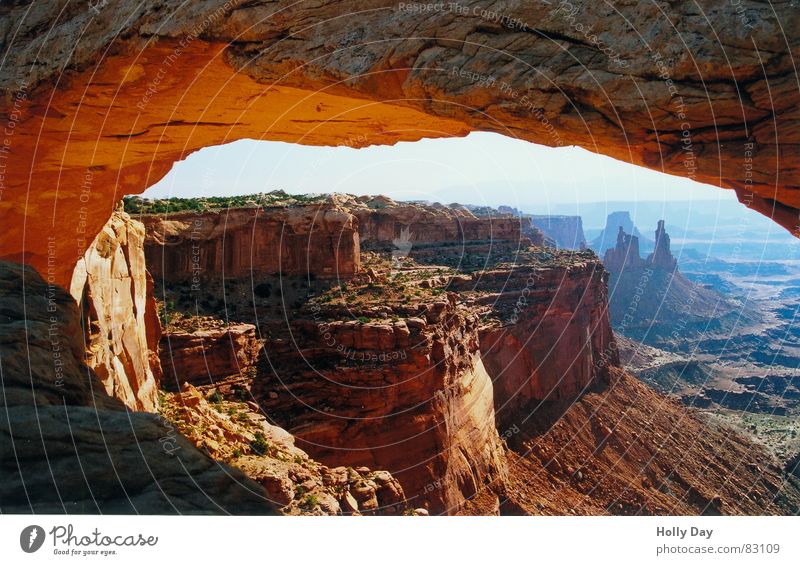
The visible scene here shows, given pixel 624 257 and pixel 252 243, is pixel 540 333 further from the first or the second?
pixel 624 257

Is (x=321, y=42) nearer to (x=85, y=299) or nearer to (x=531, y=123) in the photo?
(x=531, y=123)

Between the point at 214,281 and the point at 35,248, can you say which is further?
the point at 214,281

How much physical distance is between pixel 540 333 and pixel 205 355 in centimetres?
3580

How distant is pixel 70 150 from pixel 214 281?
809 inches

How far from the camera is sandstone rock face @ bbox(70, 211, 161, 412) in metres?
16.3

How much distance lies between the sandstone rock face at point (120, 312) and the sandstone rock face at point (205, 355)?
4.41m

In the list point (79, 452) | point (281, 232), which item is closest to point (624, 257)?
point (281, 232)

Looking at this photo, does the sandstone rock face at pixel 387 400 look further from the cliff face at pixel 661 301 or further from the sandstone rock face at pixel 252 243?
the cliff face at pixel 661 301

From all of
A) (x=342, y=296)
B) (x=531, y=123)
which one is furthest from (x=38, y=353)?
(x=342, y=296)

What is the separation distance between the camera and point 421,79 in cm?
1115

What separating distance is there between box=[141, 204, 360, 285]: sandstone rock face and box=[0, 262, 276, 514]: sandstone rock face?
25.5 metres

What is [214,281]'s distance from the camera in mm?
36250

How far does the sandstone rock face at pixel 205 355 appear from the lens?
91.0 ft

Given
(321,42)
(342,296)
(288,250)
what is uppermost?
(321,42)
